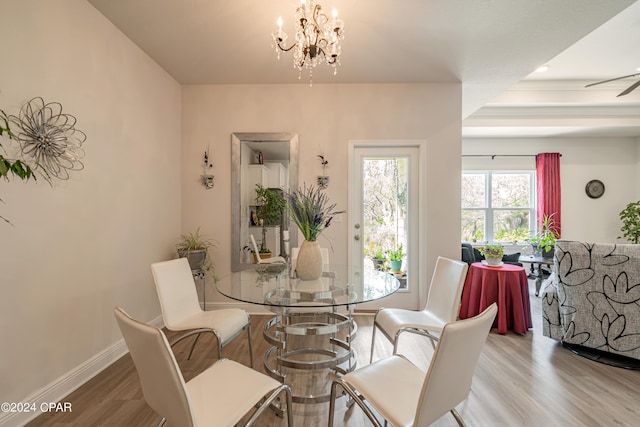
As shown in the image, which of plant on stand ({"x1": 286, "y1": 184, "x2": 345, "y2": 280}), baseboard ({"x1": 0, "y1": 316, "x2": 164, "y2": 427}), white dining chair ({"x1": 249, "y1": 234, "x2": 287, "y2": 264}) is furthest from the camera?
white dining chair ({"x1": 249, "y1": 234, "x2": 287, "y2": 264})

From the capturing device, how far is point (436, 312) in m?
2.20

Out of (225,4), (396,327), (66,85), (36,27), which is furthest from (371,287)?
(36,27)

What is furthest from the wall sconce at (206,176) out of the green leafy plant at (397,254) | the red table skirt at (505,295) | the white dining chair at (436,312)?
the red table skirt at (505,295)

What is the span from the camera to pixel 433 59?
302cm

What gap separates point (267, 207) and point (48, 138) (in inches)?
83.5

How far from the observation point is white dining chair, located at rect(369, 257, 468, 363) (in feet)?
6.50

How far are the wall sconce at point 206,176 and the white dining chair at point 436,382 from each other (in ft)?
9.51

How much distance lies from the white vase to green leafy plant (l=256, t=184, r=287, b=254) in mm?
1537

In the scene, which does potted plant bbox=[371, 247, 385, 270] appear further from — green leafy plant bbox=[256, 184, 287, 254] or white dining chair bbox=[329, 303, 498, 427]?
white dining chair bbox=[329, 303, 498, 427]

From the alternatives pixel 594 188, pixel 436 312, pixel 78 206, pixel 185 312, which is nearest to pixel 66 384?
pixel 185 312

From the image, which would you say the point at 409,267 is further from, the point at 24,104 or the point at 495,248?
the point at 24,104

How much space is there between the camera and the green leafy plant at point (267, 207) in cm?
363

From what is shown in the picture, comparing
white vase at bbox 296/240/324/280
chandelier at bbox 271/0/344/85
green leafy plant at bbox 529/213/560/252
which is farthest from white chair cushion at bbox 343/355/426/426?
green leafy plant at bbox 529/213/560/252

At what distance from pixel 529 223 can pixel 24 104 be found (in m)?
7.65
